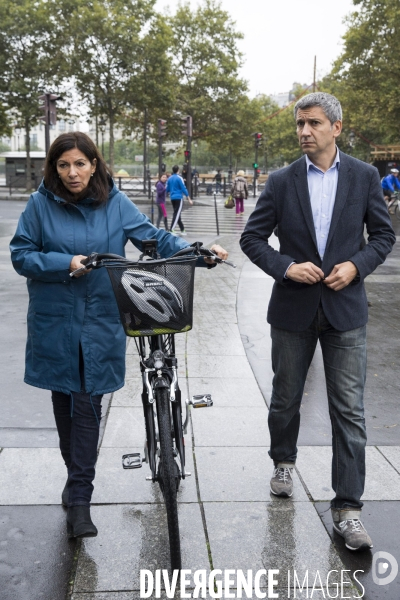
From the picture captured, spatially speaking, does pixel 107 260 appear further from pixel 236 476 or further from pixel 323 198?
pixel 236 476

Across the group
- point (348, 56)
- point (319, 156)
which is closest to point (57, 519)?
point (319, 156)

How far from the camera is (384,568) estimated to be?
3.01 metres

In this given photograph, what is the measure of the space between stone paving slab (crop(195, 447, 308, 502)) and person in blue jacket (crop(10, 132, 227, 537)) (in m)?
0.75

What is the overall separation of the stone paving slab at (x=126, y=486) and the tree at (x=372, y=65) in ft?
124

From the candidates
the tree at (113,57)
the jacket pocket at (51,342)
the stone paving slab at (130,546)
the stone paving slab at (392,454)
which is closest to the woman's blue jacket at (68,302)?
the jacket pocket at (51,342)

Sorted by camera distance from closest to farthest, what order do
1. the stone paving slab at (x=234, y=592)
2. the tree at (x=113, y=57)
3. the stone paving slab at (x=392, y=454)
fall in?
the stone paving slab at (x=234, y=592)
the stone paving slab at (x=392, y=454)
the tree at (x=113, y=57)

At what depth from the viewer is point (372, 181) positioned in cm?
331

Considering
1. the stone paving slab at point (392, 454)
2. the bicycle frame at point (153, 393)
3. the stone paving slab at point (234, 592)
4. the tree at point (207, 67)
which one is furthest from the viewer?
the tree at point (207, 67)

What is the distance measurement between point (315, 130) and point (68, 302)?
140 cm

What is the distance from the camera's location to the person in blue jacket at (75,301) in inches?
126

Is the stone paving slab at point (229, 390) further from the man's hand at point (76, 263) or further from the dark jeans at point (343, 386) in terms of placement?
the man's hand at point (76, 263)

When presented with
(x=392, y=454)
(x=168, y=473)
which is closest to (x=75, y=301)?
(x=168, y=473)

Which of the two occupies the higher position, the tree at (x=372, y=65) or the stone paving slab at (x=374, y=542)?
the tree at (x=372, y=65)

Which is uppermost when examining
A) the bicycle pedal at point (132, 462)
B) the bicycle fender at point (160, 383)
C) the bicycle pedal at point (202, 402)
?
the bicycle fender at point (160, 383)
